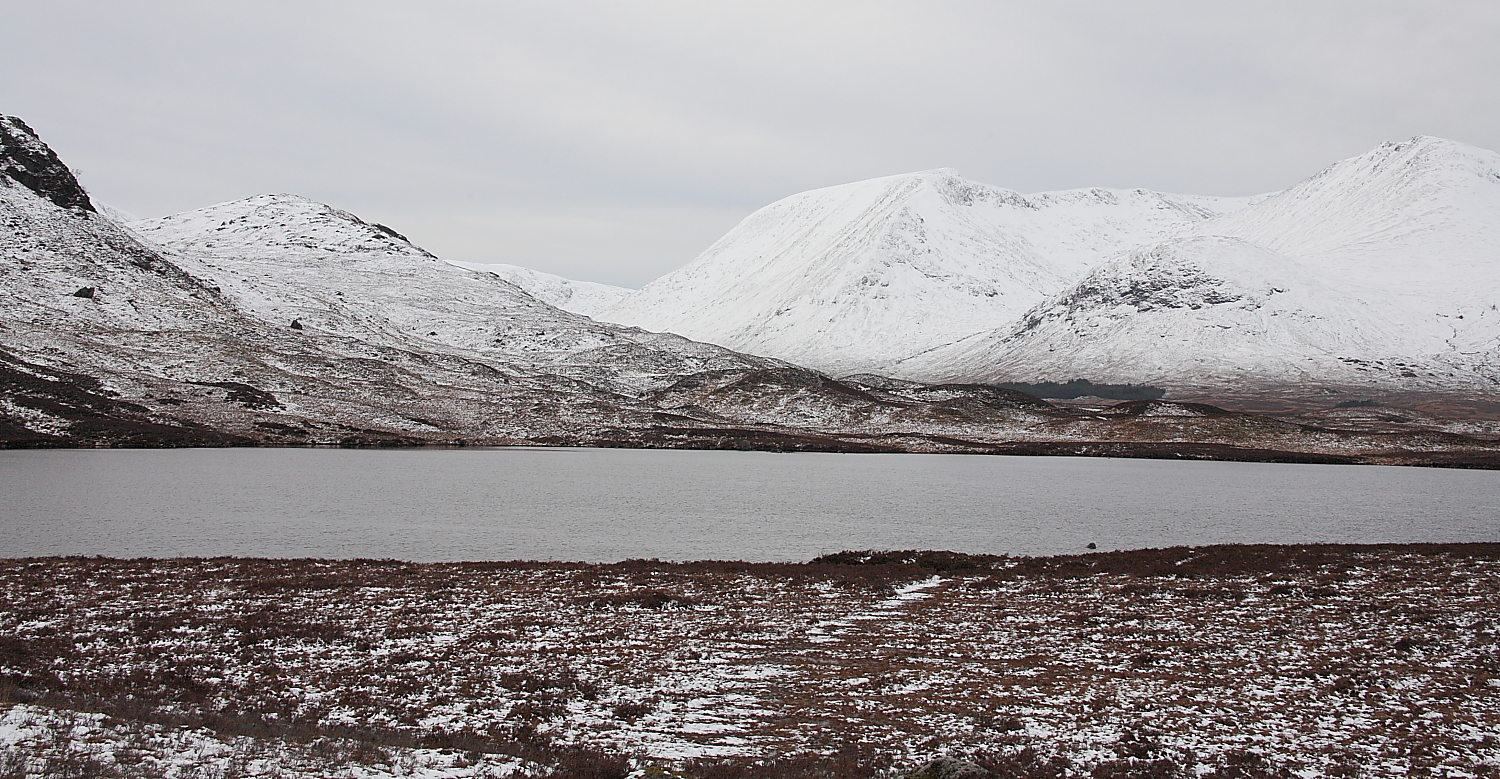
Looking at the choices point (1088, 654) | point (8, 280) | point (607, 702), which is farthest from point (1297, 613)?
point (8, 280)

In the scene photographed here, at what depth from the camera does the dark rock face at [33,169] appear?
7539 inches

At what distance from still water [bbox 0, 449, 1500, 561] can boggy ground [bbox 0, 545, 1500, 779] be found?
11164 mm

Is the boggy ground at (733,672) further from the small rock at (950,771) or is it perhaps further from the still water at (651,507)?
the still water at (651,507)

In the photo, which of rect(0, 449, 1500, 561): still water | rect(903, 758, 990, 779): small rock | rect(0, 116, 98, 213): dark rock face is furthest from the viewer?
rect(0, 116, 98, 213): dark rock face

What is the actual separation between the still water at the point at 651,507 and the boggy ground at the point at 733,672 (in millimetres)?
11164

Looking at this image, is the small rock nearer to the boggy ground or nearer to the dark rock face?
the boggy ground

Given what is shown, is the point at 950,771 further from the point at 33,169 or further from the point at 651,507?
the point at 33,169

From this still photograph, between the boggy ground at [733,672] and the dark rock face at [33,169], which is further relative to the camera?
the dark rock face at [33,169]

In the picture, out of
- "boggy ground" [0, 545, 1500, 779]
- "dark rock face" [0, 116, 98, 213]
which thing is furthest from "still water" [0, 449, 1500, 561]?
"dark rock face" [0, 116, 98, 213]

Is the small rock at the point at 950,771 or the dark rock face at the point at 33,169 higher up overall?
the dark rock face at the point at 33,169

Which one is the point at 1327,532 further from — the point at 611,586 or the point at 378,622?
the point at 378,622

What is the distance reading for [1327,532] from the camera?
58.8m

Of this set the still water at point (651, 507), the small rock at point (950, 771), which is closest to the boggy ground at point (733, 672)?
the small rock at point (950, 771)

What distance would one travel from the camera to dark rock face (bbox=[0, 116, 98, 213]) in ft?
628
